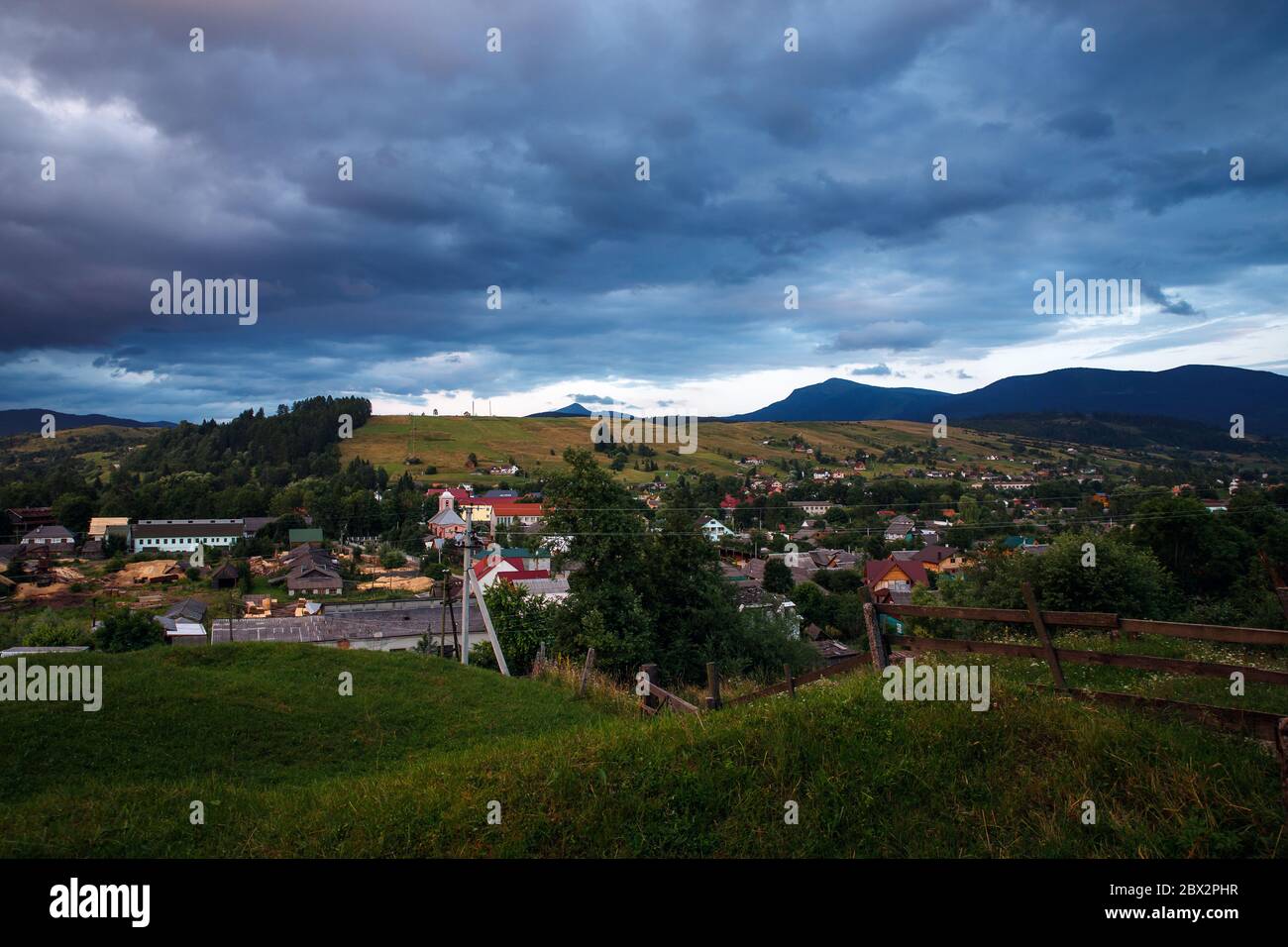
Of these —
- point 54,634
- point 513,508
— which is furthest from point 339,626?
point 513,508

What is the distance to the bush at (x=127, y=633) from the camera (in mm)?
30891

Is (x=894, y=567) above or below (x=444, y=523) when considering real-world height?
below

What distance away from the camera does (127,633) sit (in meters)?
31.4

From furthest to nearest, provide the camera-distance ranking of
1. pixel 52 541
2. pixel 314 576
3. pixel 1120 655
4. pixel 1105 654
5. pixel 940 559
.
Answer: pixel 940 559 < pixel 52 541 < pixel 314 576 < pixel 1105 654 < pixel 1120 655

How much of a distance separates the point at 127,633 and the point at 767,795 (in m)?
35.8

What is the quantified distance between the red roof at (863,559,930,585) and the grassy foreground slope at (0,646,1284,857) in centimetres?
5198

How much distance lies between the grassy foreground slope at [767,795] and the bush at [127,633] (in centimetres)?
2775

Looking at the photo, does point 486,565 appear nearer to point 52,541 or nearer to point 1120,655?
point 52,541

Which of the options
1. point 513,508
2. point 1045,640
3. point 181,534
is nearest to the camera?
point 1045,640

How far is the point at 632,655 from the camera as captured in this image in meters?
25.8

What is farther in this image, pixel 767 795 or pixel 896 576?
pixel 896 576

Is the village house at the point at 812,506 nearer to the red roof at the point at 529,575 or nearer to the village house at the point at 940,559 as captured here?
the village house at the point at 940,559

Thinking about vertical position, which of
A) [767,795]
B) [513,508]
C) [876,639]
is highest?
[876,639]

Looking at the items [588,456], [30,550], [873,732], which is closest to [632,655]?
[588,456]
